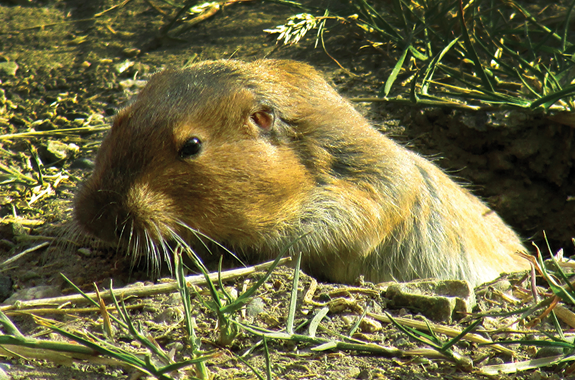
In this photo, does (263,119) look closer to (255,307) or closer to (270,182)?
(270,182)

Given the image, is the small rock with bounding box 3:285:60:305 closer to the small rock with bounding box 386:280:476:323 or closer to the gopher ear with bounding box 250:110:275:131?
the gopher ear with bounding box 250:110:275:131

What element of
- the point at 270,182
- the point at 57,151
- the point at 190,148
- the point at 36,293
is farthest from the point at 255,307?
the point at 57,151

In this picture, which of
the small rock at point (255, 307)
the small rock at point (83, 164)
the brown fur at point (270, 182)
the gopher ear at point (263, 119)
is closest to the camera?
the small rock at point (255, 307)

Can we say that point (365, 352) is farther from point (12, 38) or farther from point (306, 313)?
point (12, 38)

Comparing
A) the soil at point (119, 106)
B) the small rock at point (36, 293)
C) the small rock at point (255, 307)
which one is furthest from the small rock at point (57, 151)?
the small rock at point (255, 307)

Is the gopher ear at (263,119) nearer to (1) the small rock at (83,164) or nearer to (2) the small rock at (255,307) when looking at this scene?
(2) the small rock at (255,307)

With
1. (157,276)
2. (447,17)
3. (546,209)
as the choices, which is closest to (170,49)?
(447,17)

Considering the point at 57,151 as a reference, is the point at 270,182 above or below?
above
